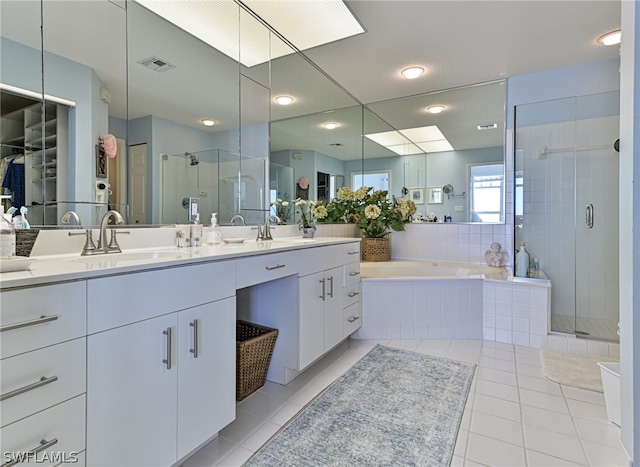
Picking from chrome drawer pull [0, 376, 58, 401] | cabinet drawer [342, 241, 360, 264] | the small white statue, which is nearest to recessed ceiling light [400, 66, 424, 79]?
cabinet drawer [342, 241, 360, 264]

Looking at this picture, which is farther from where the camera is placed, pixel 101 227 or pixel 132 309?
pixel 101 227

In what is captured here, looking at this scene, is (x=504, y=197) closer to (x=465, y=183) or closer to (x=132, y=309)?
(x=465, y=183)

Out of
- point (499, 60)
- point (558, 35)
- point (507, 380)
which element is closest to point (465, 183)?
point (499, 60)

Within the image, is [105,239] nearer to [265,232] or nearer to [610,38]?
[265,232]

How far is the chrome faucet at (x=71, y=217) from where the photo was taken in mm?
1399

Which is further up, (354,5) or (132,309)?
(354,5)

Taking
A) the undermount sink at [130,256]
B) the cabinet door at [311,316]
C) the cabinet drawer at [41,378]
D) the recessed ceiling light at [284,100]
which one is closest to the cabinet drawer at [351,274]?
the cabinet door at [311,316]

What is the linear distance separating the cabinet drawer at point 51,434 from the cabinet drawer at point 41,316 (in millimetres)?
176

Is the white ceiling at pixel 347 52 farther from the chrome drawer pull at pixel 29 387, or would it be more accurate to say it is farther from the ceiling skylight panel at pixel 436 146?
the chrome drawer pull at pixel 29 387

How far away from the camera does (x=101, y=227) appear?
1.40 meters

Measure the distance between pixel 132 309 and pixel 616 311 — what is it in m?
3.54

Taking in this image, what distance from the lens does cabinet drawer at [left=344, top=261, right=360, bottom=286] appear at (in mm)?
2439

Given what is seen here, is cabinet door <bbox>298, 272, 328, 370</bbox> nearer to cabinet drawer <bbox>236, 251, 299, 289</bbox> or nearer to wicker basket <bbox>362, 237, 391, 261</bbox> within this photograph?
cabinet drawer <bbox>236, 251, 299, 289</bbox>

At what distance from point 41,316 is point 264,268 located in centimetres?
89
